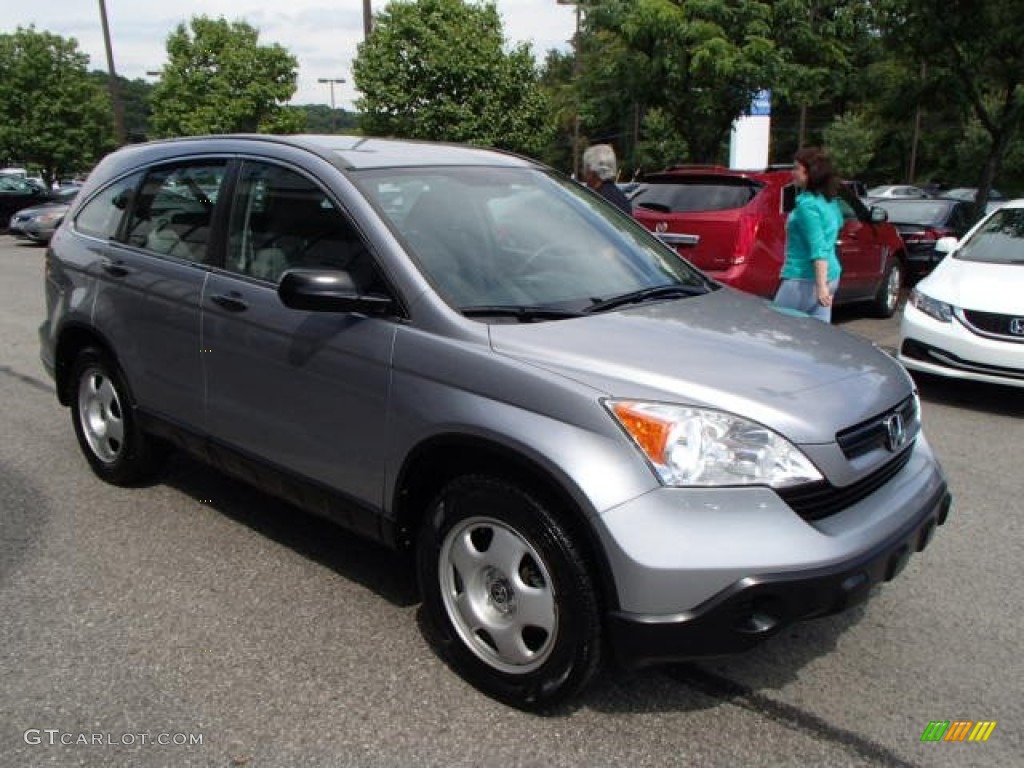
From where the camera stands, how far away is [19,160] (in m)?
30.6

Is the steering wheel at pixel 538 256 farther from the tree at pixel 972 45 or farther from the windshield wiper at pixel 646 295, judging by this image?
the tree at pixel 972 45

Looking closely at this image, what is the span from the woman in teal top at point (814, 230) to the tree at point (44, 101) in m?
30.2

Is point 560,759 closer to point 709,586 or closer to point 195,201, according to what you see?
point 709,586

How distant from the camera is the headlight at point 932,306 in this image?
656cm

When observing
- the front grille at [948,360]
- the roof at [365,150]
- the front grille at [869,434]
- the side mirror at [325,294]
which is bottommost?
the front grille at [948,360]

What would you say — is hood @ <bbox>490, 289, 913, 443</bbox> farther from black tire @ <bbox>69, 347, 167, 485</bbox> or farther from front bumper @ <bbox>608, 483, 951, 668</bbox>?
black tire @ <bbox>69, 347, 167, 485</bbox>

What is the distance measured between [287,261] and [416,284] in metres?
0.76

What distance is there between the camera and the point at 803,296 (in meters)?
5.86

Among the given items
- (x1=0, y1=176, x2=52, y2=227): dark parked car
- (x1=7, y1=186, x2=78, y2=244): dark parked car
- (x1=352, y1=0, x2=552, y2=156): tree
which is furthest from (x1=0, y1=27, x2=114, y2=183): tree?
(x1=352, y1=0, x2=552, y2=156): tree

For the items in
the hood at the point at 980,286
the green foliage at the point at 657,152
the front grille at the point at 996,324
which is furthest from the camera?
the green foliage at the point at 657,152

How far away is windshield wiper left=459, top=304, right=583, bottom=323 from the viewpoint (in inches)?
115

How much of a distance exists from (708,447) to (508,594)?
78 centimetres

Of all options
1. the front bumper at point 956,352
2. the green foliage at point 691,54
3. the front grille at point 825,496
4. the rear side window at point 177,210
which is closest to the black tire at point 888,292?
the green foliage at point 691,54

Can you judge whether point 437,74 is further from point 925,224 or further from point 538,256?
point 538,256
